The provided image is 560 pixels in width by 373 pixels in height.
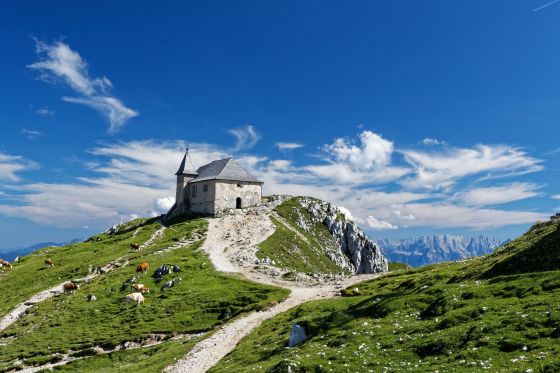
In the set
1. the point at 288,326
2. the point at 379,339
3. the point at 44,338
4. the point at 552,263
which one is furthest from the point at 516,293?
the point at 44,338

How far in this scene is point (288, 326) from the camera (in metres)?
40.6

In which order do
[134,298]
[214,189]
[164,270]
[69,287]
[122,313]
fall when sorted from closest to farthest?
[122,313] < [134,298] < [69,287] < [164,270] < [214,189]

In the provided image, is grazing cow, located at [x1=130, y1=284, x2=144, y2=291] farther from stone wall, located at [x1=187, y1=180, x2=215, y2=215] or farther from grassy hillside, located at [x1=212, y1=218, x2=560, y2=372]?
stone wall, located at [x1=187, y1=180, x2=215, y2=215]

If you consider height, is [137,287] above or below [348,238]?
below

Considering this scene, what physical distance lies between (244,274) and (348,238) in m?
60.4

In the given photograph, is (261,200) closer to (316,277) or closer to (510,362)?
(316,277)

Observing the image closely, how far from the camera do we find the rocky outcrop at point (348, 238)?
12131cm

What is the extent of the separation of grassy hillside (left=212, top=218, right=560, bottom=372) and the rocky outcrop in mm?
79829

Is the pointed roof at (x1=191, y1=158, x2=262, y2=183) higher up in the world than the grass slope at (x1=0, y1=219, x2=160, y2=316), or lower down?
higher up

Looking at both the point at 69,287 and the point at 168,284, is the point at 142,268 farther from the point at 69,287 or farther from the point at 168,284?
the point at 69,287

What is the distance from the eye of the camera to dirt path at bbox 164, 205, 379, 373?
3962cm

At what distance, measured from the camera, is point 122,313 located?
58156 mm

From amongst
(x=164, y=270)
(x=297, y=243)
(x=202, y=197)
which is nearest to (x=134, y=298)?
(x=164, y=270)

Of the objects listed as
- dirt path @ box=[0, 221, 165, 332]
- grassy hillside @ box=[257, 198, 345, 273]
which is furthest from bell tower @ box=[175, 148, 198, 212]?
dirt path @ box=[0, 221, 165, 332]
